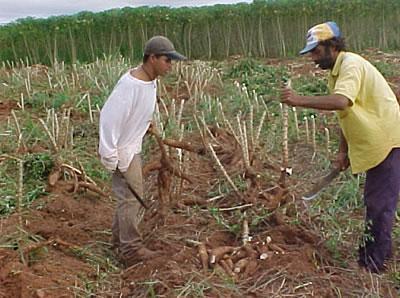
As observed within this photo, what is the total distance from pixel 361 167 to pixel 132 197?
1.48 meters

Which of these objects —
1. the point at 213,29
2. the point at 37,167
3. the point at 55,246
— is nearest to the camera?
the point at 55,246

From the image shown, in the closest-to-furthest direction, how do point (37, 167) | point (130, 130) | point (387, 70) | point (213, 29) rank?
point (130, 130)
point (37, 167)
point (387, 70)
point (213, 29)

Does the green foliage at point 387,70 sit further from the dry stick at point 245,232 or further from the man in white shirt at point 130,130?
the man in white shirt at point 130,130

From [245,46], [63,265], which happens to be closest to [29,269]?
[63,265]

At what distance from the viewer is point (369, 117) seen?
3.88 meters

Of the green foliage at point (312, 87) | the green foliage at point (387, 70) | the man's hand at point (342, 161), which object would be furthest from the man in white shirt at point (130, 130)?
the green foliage at point (387, 70)

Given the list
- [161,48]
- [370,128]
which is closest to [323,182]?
[370,128]

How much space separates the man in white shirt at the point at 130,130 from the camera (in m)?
3.89

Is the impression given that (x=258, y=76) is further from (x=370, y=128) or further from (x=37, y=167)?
(x=370, y=128)

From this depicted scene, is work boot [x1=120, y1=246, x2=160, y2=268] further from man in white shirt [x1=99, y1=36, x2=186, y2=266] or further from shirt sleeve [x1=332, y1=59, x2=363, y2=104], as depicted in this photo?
shirt sleeve [x1=332, y1=59, x2=363, y2=104]

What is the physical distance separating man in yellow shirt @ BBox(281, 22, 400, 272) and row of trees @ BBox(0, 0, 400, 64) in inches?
561

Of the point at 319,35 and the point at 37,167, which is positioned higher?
the point at 319,35

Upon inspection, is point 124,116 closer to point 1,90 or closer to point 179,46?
point 1,90

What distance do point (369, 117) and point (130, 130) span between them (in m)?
1.46
